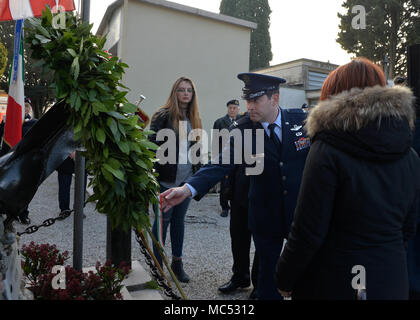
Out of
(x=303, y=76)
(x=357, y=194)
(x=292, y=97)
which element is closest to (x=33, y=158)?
(x=357, y=194)

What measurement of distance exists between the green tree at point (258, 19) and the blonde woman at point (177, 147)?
101 feet

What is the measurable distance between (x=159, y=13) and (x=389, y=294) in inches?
395

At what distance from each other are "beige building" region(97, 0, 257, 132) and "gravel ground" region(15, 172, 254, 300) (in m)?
4.03

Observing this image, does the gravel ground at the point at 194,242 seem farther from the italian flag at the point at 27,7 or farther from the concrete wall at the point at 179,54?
the concrete wall at the point at 179,54

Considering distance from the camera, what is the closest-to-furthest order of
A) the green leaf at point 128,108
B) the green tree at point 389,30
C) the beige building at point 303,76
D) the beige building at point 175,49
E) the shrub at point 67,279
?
the green leaf at point 128,108 < the shrub at point 67,279 < the beige building at point 175,49 < the green tree at point 389,30 < the beige building at point 303,76

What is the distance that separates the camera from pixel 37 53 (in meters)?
1.92

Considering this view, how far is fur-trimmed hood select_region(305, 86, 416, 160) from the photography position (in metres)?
1.60

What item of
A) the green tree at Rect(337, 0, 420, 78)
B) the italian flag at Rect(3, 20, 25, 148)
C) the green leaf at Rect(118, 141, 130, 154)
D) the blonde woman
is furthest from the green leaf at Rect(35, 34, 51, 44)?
the green tree at Rect(337, 0, 420, 78)

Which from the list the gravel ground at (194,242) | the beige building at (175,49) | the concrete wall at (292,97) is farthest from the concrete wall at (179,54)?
the concrete wall at (292,97)

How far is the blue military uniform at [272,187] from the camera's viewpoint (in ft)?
9.02

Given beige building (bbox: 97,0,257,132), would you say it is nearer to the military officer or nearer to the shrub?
the military officer

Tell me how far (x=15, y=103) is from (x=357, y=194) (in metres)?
3.69

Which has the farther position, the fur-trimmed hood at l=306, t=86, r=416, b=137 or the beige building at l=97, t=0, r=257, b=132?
the beige building at l=97, t=0, r=257, b=132

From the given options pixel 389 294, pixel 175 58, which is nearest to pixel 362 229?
pixel 389 294
